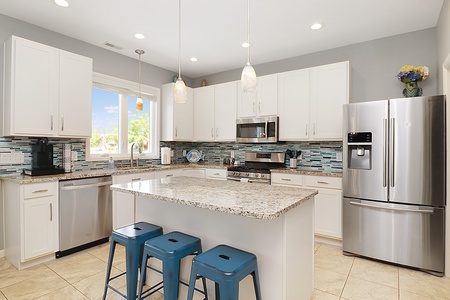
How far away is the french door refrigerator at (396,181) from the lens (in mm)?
2500

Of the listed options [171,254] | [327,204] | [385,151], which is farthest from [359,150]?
[171,254]

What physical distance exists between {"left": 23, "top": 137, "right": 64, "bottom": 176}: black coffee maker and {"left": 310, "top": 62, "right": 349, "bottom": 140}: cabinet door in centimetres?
342

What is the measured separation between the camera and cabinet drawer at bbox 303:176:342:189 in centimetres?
320

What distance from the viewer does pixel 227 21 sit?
295 centimetres

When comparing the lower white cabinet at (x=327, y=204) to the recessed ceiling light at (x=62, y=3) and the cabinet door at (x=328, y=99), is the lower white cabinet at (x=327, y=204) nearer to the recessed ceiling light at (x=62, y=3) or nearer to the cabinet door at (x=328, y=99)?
the cabinet door at (x=328, y=99)

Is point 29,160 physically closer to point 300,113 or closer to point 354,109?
point 300,113

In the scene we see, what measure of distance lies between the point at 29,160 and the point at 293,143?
368 centimetres

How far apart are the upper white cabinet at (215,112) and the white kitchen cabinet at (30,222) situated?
2622mm

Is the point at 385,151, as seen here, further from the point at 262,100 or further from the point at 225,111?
the point at 225,111

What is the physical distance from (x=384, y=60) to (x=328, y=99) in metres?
0.90

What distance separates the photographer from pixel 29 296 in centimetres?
212

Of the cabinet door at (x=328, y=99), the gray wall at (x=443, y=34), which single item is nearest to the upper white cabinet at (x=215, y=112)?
the cabinet door at (x=328, y=99)

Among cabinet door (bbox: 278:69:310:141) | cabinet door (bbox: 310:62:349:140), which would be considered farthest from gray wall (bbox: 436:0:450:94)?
cabinet door (bbox: 278:69:310:141)

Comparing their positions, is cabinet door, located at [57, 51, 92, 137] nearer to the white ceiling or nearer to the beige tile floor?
the white ceiling
